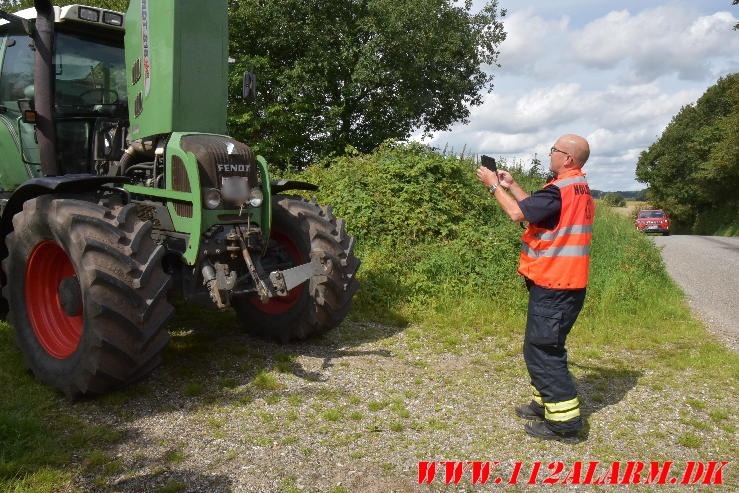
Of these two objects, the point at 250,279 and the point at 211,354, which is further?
the point at 211,354

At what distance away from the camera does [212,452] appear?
3312 millimetres

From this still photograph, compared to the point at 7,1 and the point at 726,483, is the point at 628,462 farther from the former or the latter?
the point at 7,1

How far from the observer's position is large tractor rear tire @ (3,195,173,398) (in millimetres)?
3648

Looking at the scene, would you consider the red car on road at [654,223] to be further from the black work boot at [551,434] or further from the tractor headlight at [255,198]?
the tractor headlight at [255,198]

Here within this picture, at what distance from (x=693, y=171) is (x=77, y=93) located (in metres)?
43.8

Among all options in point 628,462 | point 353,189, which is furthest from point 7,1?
point 628,462

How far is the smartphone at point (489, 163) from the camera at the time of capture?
394 cm

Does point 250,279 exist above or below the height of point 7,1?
below

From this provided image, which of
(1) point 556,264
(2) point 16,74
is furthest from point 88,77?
(1) point 556,264

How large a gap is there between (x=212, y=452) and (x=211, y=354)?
1754 millimetres

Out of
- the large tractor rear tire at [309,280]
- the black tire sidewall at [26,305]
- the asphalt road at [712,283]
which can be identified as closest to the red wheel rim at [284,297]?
the large tractor rear tire at [309,280]

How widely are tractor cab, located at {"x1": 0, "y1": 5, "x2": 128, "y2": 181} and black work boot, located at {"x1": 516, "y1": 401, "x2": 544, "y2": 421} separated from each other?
4.11 meters

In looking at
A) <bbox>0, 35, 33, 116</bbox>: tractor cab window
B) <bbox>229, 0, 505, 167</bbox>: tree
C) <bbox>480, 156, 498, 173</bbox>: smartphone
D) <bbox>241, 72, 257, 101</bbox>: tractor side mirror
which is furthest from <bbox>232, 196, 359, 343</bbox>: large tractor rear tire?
<bbox>229, 0, 505, 167</bbox>: tree

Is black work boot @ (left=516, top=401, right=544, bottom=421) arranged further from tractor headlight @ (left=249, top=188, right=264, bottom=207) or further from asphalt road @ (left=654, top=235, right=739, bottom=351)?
asphalt road @ (left=654, top=235, right=739, bottom=351)
